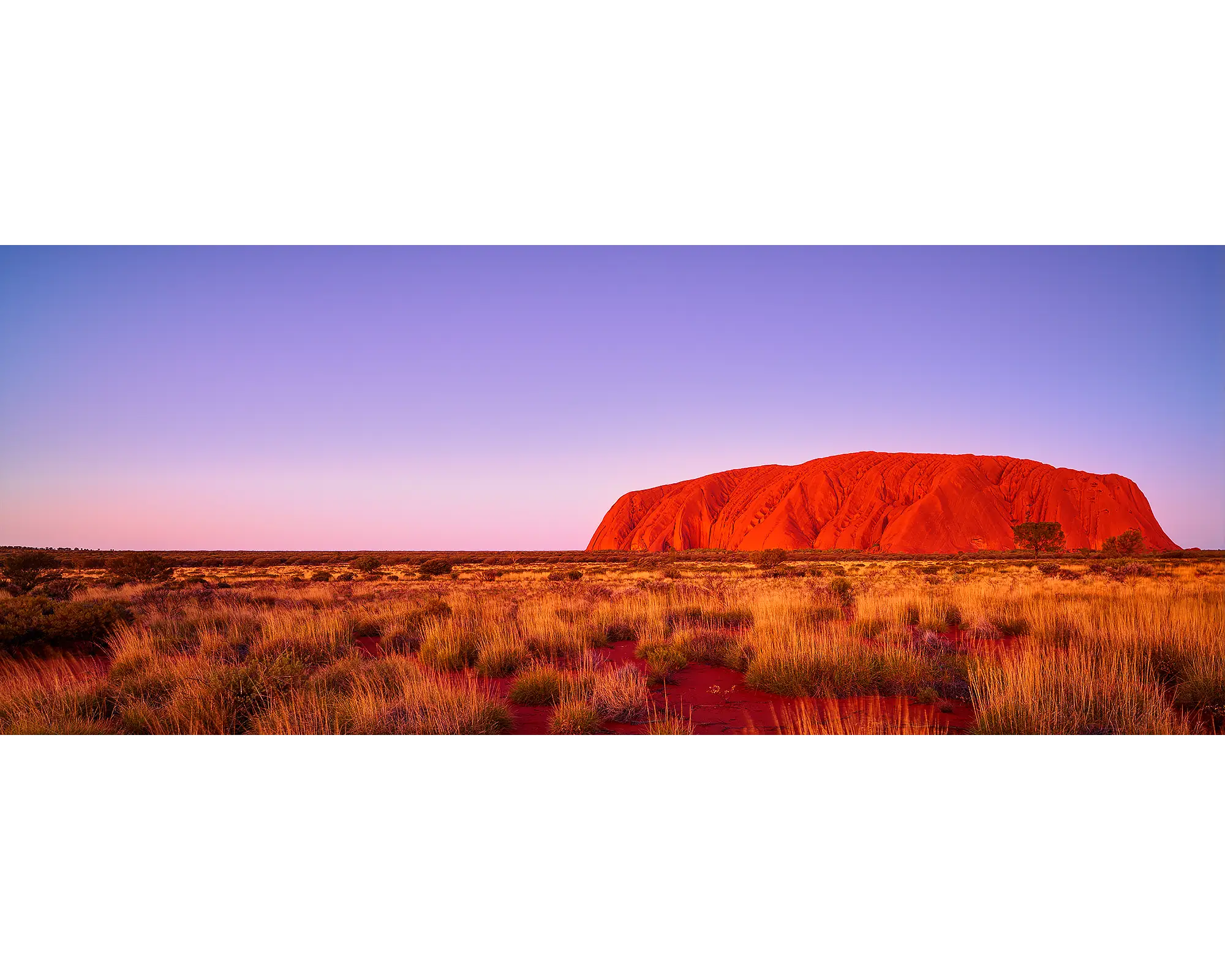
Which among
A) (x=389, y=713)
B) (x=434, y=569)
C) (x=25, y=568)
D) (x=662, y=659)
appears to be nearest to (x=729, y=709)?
(x=662, y=659)

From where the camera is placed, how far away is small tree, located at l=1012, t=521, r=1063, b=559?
49.3 metres

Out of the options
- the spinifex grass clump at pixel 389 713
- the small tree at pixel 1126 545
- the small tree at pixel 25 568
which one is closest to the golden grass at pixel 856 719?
the spinifex grass clump at pixel 389 713

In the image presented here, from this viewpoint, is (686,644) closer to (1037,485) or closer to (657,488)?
(1037,485)

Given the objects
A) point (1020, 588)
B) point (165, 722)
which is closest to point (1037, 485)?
point (1020, 588)

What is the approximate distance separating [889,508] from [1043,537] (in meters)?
16.6

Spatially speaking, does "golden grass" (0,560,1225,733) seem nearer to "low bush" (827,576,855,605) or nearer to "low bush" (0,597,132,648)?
"low bush" (0,597,132,648)

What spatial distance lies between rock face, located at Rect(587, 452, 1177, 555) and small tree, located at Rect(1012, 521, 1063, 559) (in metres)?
5.35

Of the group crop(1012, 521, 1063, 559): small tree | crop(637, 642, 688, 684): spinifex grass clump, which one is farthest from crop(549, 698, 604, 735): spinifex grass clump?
crop(1012, 521, 1063, 559): small tree

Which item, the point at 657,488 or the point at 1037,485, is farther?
the point at 657,488

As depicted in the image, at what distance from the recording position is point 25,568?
14.8m

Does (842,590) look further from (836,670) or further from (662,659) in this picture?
(836,670)

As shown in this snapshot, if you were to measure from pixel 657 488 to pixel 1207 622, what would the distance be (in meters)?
84.9

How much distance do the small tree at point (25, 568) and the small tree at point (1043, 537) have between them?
59.6m

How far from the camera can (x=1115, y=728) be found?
4.70m
